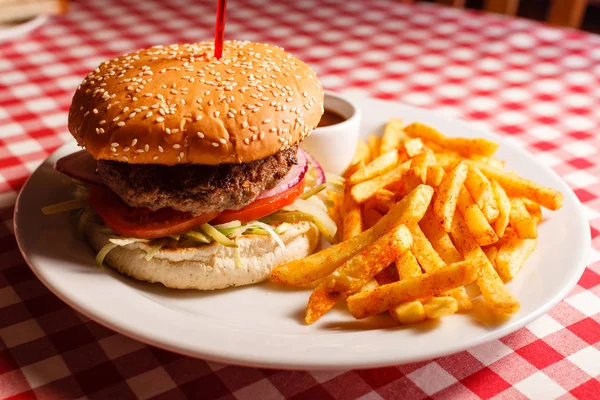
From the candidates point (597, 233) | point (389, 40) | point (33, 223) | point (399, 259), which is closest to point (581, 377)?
point (399, 259)

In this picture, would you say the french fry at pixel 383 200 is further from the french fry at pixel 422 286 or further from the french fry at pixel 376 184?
the french fry at pixel 422 286

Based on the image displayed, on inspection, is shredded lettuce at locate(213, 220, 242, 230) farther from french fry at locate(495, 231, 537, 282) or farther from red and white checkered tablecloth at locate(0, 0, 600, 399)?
french fry at locate(495, 231, 537, 282)

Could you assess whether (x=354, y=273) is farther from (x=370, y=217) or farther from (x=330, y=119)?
(x=330, y=119)

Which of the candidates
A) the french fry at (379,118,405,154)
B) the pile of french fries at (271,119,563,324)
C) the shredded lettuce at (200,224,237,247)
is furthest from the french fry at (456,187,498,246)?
the shredded lettuce at (200,224,237,247)

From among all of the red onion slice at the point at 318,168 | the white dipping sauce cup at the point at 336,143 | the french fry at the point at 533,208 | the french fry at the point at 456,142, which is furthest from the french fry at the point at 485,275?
the white dipping sauce cup at the point at 336,143

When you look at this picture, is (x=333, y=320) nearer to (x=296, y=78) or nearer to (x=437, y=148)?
(x=296, y=78)

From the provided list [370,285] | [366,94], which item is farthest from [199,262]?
[366,94]

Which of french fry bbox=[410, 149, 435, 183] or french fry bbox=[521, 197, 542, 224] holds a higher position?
french fry bbox=[410, 149, 435, 183]
